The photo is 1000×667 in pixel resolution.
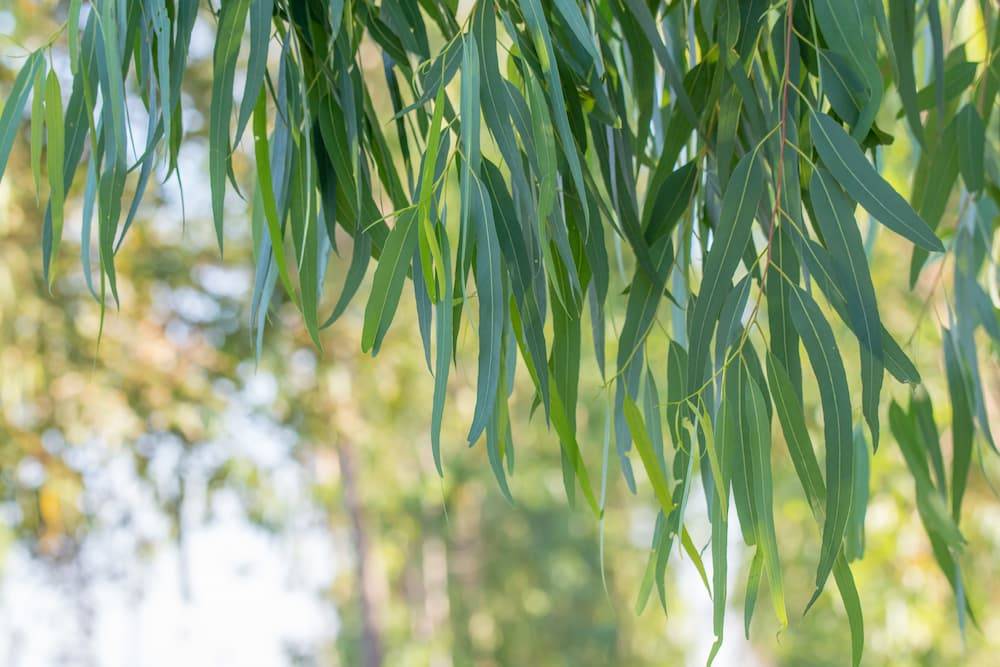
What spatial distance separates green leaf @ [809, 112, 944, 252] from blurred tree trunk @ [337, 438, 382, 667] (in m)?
3.27

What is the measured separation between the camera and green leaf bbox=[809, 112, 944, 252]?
2.23ft

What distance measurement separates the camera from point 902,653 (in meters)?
3.19

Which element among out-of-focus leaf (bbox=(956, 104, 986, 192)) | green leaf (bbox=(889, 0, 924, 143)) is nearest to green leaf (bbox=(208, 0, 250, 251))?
green leaf (bbox=(889, 0, 924, 143))

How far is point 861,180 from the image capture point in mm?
698

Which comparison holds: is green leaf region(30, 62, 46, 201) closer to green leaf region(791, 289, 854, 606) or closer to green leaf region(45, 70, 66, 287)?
green leaf region(45, 70, 66, 287)

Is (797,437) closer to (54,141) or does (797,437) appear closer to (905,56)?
(905,56)

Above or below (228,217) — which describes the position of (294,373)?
below

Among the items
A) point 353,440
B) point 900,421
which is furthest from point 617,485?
point 900,421

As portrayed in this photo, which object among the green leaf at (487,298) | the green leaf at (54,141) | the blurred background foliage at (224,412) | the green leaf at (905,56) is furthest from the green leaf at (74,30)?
the blurred background foliage at (224,412)

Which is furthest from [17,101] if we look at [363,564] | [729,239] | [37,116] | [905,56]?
[363,564]

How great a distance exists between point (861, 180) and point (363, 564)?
342 centimetres

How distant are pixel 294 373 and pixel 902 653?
1708 mm

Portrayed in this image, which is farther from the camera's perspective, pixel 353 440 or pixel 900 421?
pixel 353 440

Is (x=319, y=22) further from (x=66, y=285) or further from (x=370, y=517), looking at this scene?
(x=370, y=517)
